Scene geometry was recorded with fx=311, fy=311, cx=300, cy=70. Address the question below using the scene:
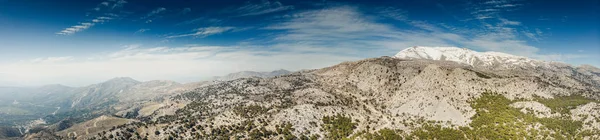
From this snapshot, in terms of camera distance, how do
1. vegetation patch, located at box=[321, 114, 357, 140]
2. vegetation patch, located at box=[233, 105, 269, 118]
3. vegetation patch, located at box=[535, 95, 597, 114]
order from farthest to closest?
vegetation patch, located at box=[233, 105, 269, 118] < vegetation patch, located at box=[321, 114, 357, 140] < vegetation patch, located at box=[535, 95, 597, 114]

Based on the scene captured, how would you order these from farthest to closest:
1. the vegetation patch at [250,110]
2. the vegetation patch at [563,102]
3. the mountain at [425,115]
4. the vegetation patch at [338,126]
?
the vegetation patch at [250,110]
the vegetation patch at [338,126]
the vegetation patch at [563,102]
the mountain at [425,115]

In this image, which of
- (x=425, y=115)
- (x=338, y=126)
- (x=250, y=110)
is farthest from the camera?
(x=250, y=110)

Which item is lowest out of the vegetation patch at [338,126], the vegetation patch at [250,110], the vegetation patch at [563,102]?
the vegetation patch at [338,126]

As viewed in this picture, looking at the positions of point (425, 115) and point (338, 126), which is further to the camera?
point (425, 115)

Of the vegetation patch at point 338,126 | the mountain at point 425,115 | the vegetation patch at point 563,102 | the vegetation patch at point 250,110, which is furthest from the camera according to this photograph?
the vegetation patch at point 250,110

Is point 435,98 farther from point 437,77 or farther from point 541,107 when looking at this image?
point 541,107

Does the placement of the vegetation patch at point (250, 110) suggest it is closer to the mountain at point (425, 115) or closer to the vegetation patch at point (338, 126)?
the mountain at point (425, 115)

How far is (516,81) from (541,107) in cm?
2856

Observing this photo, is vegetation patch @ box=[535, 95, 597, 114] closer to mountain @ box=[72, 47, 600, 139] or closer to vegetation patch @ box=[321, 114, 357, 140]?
mountain @ box=[72, 47, 600, 139]

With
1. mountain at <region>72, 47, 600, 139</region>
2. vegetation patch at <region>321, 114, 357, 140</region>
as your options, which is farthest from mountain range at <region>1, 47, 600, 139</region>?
vegetation patch at <region>321, 114, 357, 140</region>

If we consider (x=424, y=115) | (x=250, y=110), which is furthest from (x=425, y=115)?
(x=250, y=110)

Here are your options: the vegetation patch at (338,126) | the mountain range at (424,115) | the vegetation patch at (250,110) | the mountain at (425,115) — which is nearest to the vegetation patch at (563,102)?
the mountain at (425,115)

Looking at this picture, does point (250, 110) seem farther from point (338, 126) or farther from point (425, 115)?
point (425, 115)

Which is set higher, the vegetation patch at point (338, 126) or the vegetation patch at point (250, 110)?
the vegetation patch at point (250, 110)
